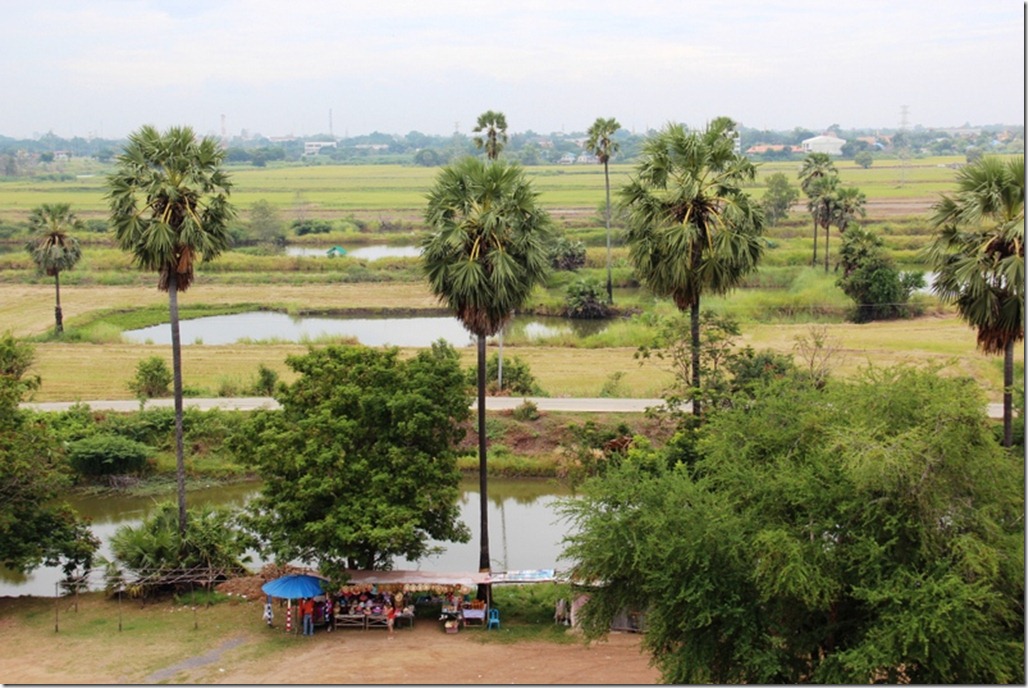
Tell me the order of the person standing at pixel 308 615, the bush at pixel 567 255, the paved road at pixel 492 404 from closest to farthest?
the person standing at pixel 308 615, the paved road at pixel 492 404, the bush at pixel 567 255

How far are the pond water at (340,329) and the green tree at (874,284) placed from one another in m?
13.6

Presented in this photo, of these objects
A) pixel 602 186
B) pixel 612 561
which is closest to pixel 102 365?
pixel 612 561

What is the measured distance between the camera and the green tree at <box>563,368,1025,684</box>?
1569 centimetres

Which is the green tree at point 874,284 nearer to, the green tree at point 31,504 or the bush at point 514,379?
the bush at point 514,379

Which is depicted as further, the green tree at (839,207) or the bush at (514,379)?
the green tree at (839,207)

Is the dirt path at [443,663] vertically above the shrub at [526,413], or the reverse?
the shrub at [526,413]

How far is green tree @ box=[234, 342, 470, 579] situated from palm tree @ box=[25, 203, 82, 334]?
34.0m

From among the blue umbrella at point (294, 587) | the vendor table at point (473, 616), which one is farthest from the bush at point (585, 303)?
the blue umbrella at point (294, 587)

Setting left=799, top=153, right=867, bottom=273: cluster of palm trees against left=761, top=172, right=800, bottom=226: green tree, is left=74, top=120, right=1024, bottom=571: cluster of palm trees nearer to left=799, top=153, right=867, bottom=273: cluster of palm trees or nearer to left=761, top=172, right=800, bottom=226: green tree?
left=799, top=153, right=867, bottom=273: cluster of palm trees

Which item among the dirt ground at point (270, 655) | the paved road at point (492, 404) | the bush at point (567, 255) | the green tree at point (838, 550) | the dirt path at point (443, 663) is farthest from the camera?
the bush at point (567, 255)

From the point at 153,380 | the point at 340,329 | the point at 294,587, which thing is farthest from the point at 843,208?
the point at 294,587

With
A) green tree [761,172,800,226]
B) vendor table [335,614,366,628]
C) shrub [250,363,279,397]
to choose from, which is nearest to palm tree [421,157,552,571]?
vendor table [335,614,366,628]

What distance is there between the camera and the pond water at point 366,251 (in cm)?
9088

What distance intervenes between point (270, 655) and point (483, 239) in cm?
943
